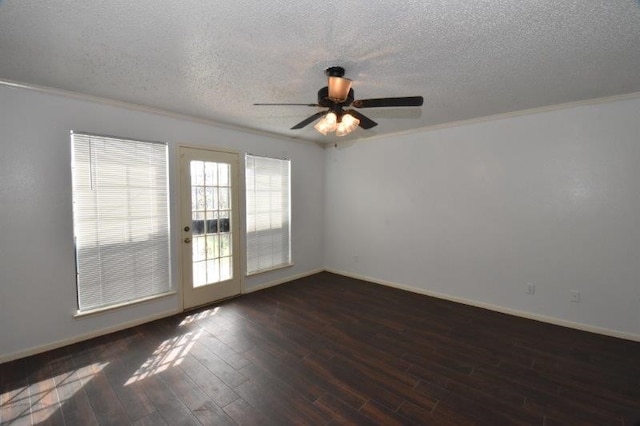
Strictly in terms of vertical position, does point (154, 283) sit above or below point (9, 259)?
below

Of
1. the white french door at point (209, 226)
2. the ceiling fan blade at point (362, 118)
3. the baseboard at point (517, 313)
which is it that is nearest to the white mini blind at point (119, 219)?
the white french door at point (209, 226)

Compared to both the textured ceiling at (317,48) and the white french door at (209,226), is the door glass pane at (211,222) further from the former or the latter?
the textured ceiling at (317,48)

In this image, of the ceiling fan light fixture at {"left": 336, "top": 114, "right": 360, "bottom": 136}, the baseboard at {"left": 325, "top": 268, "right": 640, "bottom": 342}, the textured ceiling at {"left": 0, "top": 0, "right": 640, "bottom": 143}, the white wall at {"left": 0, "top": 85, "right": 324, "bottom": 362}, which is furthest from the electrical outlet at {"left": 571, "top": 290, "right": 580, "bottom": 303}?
the white wall at {"left": 0, "top": 85, "right": 324, "bottom": 362}

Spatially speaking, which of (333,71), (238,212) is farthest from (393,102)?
(238,212)

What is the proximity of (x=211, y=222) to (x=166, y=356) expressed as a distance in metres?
1.79

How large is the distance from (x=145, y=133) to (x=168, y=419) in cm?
290

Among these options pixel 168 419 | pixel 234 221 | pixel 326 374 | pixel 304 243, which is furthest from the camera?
pixel 304 243

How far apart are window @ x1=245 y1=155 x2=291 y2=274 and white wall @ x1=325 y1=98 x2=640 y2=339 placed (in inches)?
53.4

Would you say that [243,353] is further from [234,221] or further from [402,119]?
[402,119]

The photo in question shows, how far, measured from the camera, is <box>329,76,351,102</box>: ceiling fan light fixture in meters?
2.12

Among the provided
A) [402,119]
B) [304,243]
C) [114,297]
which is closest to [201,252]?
[114,297]

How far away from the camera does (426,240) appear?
14.4 feet

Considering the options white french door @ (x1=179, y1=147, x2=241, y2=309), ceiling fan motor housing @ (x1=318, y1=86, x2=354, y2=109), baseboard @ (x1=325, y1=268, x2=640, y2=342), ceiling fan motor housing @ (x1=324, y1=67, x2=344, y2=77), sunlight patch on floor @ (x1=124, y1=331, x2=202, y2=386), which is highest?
ceiling fan motor housing @ (x1=324, y1=67, x2=344, y2=77)

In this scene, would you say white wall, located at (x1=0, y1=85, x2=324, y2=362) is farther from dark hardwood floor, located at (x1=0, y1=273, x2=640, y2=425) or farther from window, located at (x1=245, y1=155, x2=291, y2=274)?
window, located at (x1=245, y1=155, x2=291, y2=274)
